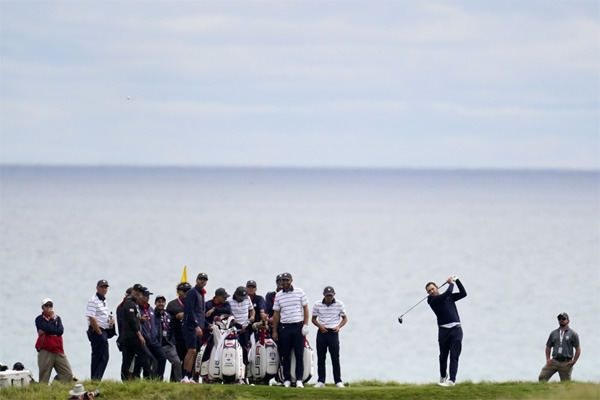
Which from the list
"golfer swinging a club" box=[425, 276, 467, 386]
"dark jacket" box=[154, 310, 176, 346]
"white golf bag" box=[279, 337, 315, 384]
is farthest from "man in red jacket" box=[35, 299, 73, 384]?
"golfer swinging a club" box=[425, 276, 467, 386]

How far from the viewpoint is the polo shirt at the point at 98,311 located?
22297 millimetres

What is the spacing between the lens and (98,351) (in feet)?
74.0

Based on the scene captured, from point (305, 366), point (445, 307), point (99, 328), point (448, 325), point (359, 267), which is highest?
point (359, 267)

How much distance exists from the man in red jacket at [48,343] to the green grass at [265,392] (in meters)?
0.82

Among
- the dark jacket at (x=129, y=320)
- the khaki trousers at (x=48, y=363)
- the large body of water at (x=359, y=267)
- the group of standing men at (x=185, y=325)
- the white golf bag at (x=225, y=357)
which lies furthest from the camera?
the large body of water at (x=359, y=267)

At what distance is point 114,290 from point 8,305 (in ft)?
18.4

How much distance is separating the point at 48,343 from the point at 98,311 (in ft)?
3.59

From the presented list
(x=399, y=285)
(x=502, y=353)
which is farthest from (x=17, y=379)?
(x=399, y=285)

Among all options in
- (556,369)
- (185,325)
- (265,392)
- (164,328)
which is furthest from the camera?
(556,369)

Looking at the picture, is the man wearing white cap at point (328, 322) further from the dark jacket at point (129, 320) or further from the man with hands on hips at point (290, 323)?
the dark jacket at point (129, 320)

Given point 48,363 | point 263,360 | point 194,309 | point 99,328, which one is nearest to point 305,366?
point 263,360

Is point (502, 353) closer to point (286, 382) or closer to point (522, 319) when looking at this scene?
point (522, 319)

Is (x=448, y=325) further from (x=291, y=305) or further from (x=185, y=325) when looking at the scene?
(x=185, y=325)

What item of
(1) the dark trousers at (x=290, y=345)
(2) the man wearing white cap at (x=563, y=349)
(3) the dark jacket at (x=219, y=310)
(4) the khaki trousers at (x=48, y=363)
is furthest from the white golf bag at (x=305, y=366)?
(2) the man wearing white cap at (x=563, y=349)
